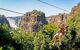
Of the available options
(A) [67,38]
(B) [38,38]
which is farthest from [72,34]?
(B) [38,38]

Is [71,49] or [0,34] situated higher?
[0,34]

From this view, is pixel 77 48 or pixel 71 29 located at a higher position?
pixel 71 29

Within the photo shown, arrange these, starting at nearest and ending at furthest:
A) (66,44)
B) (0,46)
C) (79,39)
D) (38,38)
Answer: (0,46)
(66,44)
(79,39)
(38,38)

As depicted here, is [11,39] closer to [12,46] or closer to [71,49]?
[12,46]

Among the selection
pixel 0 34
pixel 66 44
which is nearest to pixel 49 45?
pixel 66 44

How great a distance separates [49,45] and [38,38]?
412 inches

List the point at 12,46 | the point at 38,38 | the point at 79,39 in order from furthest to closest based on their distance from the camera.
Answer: the point at 38,38
the point at 79,39
the point at 12,46

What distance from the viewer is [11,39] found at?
55219 mm

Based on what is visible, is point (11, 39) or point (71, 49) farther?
point (71, 49)

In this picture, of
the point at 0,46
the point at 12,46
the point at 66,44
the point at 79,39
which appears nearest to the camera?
the point at 0,46

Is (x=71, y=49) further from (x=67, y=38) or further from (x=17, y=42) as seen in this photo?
(x=17, y=42)

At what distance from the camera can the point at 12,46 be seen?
180ft

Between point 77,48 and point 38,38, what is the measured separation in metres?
13.6

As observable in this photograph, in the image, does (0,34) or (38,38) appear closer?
(0,34)
